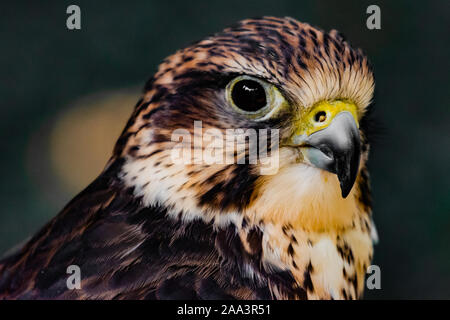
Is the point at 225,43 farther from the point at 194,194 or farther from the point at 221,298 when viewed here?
the point at 221,298

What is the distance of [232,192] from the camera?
178 cm

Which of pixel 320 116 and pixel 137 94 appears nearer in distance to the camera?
pixel 320 116

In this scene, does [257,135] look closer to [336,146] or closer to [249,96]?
[249,96]

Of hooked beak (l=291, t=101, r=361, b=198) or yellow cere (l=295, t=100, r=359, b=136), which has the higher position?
yellow cere (l=295, t=100, r=359, b=136)

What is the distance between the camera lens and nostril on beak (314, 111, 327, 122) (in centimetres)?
178

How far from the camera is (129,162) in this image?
188 cm

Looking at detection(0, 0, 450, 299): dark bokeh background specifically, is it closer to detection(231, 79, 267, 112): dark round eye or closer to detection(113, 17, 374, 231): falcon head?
detection(113, 17, 374, 231): falcon head

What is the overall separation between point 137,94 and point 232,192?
2.67 meters

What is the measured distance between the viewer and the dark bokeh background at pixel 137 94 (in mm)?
3975

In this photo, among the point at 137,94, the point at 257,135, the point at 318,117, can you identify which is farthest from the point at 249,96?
the point at 137,94

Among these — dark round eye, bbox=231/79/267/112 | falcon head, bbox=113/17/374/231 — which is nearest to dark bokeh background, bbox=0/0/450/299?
falcon head, bbox=113/17/374/231

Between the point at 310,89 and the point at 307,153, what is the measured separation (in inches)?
8.1

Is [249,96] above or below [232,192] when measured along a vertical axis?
above
